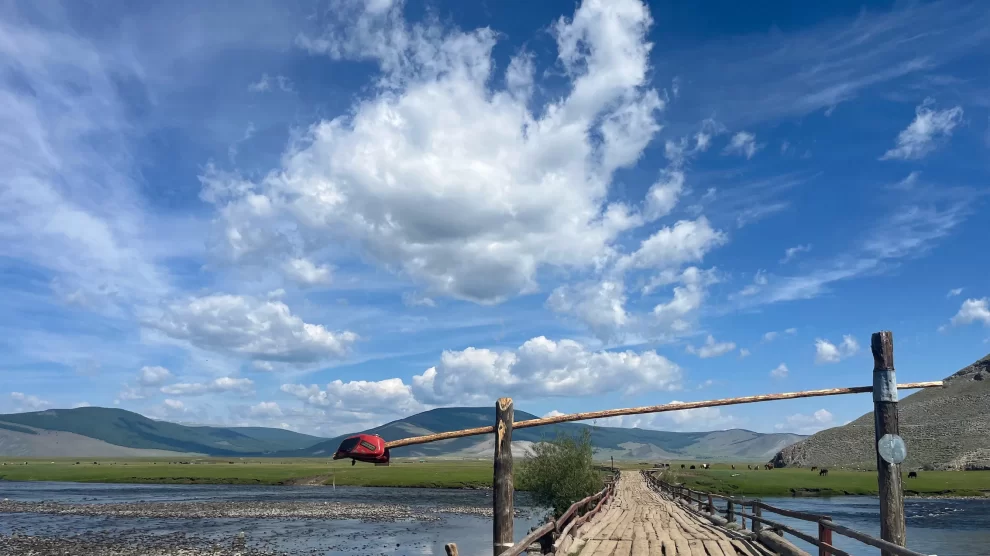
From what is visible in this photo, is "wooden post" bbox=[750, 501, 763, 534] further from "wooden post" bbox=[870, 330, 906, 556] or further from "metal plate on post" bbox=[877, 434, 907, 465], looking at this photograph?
"metal plate on post" bbox=[877, 434, 907, 465]

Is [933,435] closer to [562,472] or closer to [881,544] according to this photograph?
[562,472]

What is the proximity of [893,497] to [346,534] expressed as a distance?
156 feet

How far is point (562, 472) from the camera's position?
62000 mm

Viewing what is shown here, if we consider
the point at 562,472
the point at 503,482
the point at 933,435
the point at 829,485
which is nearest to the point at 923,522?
the point at 562,472

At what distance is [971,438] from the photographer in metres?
133

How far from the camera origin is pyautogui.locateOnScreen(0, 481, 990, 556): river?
48000mm

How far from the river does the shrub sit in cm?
301

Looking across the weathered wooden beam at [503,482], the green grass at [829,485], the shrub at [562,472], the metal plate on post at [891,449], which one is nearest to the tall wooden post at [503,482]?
the weathered wooden beam at [503,482]

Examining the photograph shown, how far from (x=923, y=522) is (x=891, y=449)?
180ft

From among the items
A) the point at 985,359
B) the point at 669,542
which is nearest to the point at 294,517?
the point at 669,542

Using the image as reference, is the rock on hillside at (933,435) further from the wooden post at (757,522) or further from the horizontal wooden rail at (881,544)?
the horizontal wooden rail at (881,544)

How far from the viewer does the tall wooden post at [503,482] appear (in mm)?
13727

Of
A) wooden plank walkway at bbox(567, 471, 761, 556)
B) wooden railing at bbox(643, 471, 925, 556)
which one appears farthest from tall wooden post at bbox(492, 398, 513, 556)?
wooden railing at bbox(643, 471, 925, 556)

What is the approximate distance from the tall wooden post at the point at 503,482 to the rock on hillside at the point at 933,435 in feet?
454
